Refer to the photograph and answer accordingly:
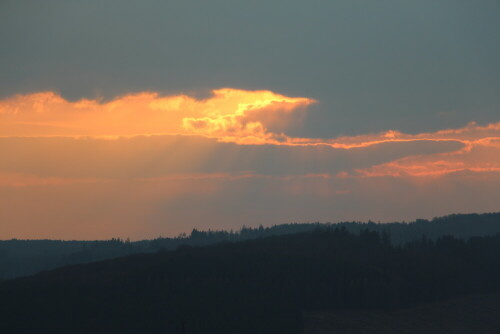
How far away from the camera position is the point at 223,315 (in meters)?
188

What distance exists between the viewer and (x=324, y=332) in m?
197

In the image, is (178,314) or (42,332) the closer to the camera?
(42,332)

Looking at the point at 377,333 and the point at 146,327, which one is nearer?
the point at 146,327

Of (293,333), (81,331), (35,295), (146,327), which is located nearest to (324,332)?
(293,333)

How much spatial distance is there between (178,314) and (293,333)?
92.9ft

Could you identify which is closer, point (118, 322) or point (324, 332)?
point (118, 322)

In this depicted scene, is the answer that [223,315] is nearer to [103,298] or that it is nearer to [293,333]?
[293,333]

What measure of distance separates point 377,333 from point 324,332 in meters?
14.1

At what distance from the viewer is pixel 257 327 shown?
18238cm

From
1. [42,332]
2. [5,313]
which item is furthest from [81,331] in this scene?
[5,313]

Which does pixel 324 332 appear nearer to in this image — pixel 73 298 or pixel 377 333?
pixel 377 333

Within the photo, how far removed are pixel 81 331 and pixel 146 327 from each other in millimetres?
14796

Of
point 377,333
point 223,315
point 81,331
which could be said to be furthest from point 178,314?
point 377,333

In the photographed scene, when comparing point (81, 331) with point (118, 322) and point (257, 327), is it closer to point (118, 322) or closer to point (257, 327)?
point (118, 322)
